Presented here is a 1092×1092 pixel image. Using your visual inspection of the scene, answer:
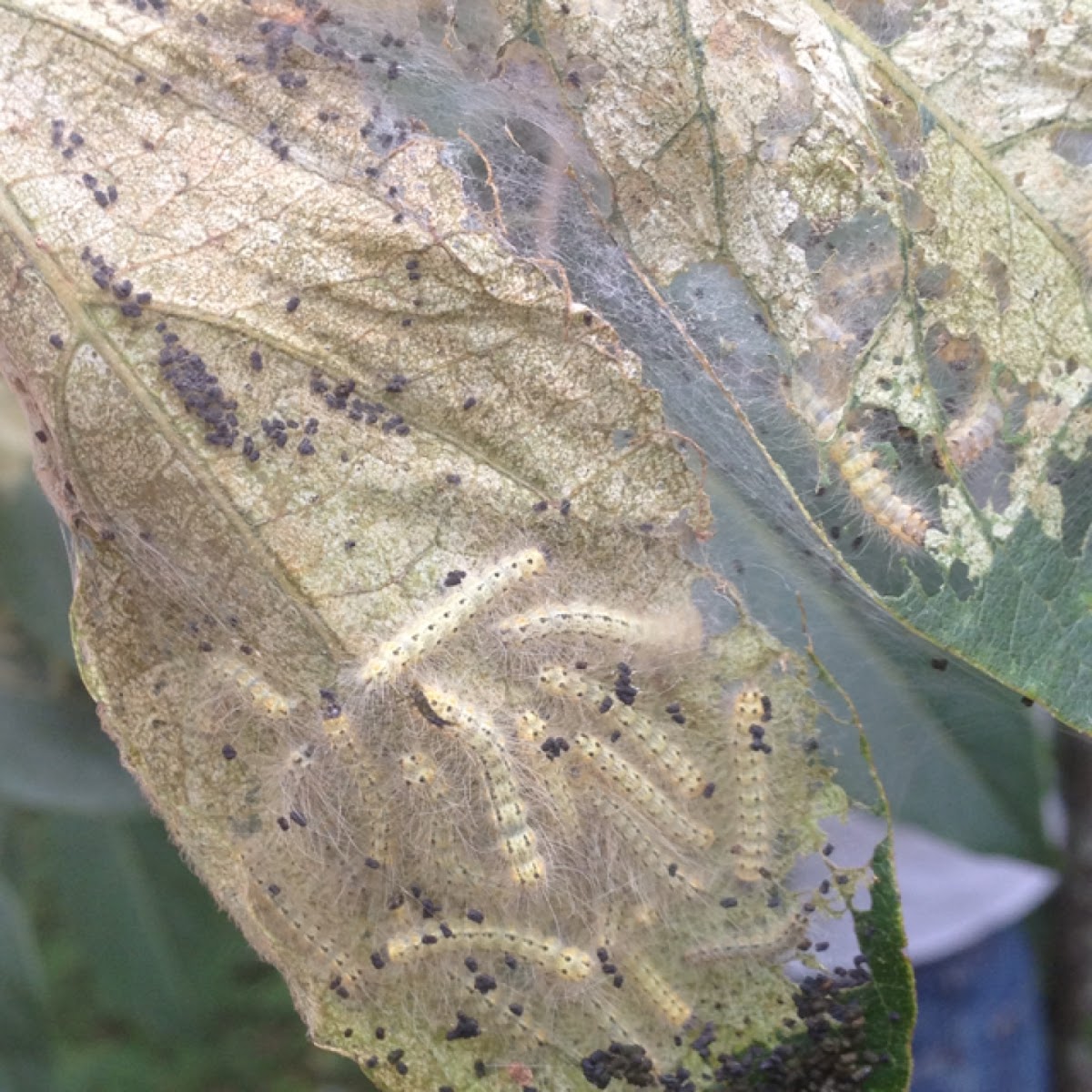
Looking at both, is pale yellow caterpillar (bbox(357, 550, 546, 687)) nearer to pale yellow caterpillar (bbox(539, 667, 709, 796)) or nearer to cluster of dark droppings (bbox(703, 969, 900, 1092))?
pale yellow caterpillar (bbox(539, 667, 709, 796))

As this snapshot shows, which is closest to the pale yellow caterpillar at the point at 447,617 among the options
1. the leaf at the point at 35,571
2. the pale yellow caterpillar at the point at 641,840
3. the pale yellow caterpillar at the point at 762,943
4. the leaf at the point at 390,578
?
the leaf at the point at 390,578

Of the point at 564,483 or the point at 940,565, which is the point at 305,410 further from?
the point at 940,565

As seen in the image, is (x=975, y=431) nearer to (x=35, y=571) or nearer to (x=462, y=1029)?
(x=462, y=1029)

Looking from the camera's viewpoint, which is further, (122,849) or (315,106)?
(122,849)

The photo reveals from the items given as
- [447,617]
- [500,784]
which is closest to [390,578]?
[447,617]

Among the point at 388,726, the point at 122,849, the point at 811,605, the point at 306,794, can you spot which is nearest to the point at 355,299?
the point at 388,726

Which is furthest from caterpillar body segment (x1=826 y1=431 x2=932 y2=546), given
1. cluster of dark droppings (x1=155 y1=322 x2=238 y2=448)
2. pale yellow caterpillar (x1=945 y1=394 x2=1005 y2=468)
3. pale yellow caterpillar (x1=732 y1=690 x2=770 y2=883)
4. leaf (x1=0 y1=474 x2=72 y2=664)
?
leaf (x1=0 y1=474 x2=72 y2=664)

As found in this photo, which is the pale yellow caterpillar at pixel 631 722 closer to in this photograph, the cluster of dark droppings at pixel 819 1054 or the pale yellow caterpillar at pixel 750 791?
the pale yellow caterpillar at pixel 750 791
